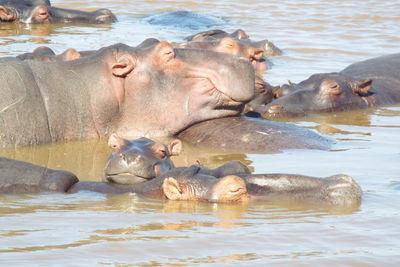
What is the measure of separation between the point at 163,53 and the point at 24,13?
25.1 feet

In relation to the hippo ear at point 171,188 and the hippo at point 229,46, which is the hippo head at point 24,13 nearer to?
the hippo at point 229,46

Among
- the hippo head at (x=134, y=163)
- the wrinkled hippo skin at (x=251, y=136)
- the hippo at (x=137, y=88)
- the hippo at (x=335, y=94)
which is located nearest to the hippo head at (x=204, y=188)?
the hippo head at (x=134, y=163)

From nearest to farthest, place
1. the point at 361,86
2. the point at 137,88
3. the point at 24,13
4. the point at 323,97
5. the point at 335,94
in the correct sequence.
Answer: the point at 137,88 < the point at 323,97 < the point at 335,94 < the point at 361,86 < the point at 24,13

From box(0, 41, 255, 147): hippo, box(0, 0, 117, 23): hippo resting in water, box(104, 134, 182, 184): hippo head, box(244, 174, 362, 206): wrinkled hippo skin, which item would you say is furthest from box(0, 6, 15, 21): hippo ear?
box(244, 174, 362, 206): wrinkled hippo skin

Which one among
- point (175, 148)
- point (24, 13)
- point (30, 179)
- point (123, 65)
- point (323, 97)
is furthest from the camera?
point (24, 13)

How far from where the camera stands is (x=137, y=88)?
24.7 feet

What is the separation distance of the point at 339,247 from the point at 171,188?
4.10 feet

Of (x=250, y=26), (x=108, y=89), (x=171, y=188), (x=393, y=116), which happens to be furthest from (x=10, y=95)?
(x=250, y=26)

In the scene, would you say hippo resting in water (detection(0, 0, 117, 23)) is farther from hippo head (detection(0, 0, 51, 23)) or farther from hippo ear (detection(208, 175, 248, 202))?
hippo ear (detection(208, 175, 248, 202))

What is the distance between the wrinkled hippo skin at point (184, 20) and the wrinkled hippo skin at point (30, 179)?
9246 mm

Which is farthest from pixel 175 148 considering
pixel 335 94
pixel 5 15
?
pixel 5 15

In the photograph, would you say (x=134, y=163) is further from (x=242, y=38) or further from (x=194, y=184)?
(x=242, y=38)

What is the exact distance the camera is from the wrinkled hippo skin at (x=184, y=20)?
15.1m

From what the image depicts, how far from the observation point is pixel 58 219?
4.86 meters
